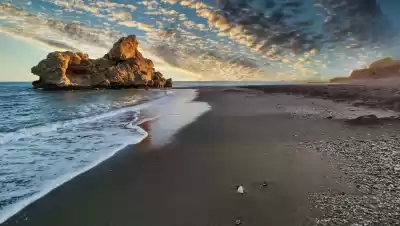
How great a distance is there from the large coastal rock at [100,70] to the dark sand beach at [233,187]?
71.3 m

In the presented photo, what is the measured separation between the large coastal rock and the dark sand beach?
7133 centimetres

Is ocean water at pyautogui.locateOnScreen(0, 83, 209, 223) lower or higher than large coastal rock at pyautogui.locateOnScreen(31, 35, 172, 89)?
lower

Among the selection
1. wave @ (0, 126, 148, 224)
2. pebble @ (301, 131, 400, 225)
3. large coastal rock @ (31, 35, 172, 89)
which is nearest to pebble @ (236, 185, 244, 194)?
pebble @ (301, 131, 400, 225)

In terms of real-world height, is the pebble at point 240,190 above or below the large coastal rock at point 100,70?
below

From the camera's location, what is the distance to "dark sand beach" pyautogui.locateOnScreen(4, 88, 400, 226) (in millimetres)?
3908

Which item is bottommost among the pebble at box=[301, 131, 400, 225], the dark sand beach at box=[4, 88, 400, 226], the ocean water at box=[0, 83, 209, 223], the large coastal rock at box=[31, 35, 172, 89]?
the ocean water at box=[0, 83, 209, 223]

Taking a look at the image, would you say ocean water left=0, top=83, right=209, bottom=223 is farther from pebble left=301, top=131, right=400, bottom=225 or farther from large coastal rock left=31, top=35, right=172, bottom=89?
large coastal rock left=31, top=35, right=172, bottom=89

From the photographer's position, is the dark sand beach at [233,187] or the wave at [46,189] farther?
the wave at [46,189]

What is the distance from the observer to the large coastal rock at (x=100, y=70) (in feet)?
230

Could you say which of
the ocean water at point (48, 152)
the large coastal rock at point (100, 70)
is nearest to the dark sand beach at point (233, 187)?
the ocean water at point (48, 152)

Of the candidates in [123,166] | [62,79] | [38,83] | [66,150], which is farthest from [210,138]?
[38,83]

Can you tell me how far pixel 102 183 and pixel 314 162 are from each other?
4.85 m

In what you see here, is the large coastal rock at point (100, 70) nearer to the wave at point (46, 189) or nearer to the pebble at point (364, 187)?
the wave at point (46, 189)

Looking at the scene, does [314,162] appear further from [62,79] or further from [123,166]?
[62,79]
